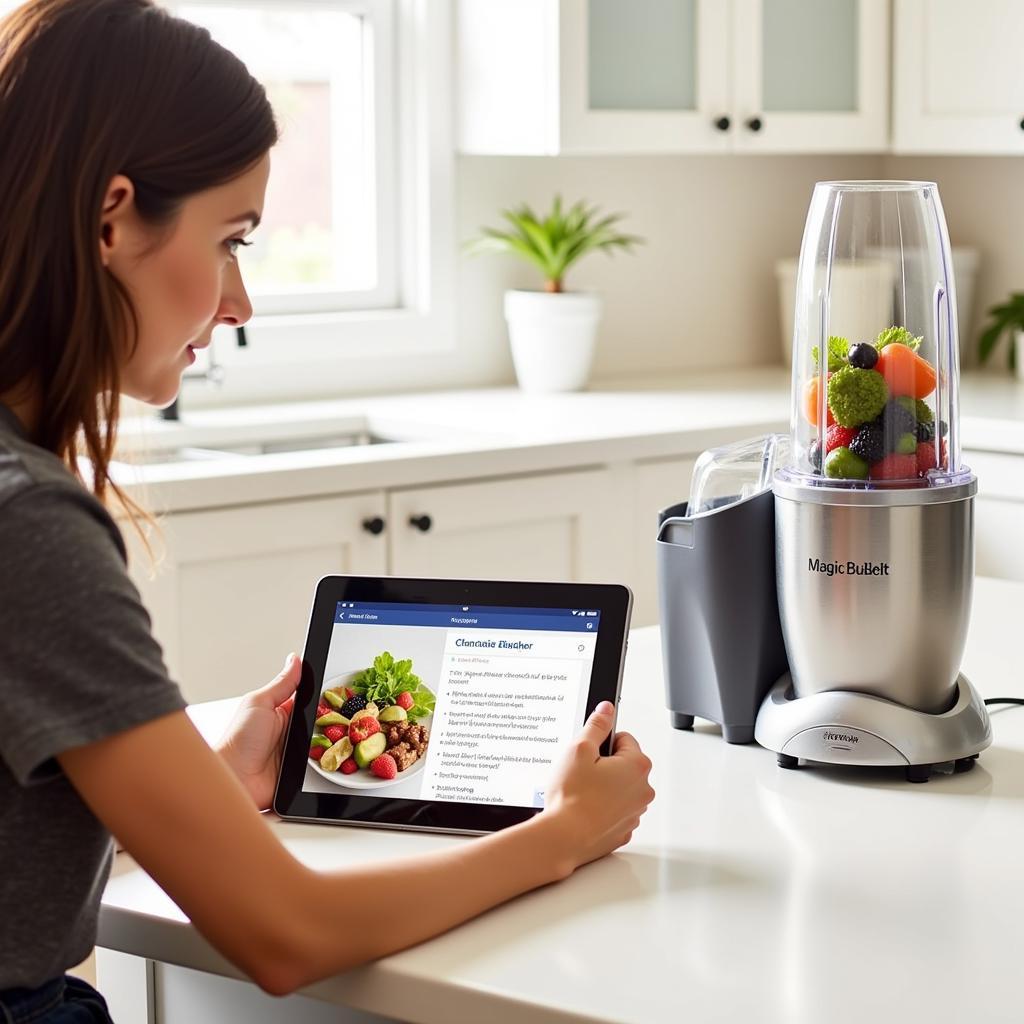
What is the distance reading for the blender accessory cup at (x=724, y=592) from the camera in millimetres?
1349

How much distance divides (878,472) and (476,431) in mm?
Result: 1675

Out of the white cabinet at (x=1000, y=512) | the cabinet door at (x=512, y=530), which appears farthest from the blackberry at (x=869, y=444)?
the white cabinet at (x=1000, y=512)

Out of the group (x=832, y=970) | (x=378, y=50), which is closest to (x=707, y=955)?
(x=832, y=970)

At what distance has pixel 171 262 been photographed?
40.5 inches

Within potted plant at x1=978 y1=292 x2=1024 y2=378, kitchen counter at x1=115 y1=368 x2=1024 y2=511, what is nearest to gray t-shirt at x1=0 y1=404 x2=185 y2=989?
kitchen counter at x1=115 y1=368 x2=1024 y2=511

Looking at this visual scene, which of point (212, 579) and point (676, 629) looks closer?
point (676, 629)

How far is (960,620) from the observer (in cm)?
129

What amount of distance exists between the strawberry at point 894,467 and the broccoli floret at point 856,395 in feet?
0.11

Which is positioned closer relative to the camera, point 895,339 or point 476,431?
point 895,339

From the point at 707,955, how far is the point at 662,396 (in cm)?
244

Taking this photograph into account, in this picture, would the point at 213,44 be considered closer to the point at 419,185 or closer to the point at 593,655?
the point at 593,655

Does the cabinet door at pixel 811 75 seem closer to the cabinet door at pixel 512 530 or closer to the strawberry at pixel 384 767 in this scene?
the cabinet door at pixel 512 530

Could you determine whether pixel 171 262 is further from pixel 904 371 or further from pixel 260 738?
pixel 904 371

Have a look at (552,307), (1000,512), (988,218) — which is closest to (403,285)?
(552,307)
